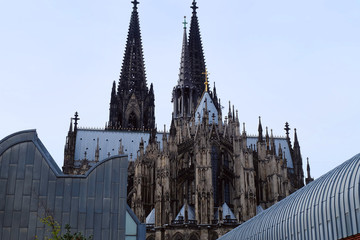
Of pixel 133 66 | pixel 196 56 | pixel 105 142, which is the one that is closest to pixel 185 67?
pixel 196 56

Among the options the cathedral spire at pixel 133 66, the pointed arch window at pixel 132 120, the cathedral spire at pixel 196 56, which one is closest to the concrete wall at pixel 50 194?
the pointed arch window at pixel 132 120

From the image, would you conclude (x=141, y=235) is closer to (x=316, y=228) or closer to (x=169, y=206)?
(x=316, y=228)

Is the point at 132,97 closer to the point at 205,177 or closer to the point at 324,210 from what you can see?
the point at 205,177

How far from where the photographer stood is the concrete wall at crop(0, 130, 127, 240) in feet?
71.6

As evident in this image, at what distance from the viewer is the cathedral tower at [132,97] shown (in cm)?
7025

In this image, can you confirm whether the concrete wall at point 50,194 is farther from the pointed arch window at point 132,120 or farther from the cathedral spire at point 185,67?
the pointed arch window at point 132,120

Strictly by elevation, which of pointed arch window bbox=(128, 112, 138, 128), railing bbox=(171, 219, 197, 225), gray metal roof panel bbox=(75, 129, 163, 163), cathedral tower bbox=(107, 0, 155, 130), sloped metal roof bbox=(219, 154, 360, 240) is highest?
cathedral tower bbox=(107, 0, 155, 130)

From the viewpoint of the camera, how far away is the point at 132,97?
71.8 metres

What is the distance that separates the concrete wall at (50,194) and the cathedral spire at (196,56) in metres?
47.6

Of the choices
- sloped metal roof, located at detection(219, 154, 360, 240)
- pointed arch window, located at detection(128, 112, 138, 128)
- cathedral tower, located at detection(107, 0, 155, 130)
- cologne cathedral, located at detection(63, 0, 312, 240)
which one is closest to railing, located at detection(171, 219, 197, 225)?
cologne cathedral, located at detection(63, 0, 312, 240)

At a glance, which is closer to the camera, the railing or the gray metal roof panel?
the railing

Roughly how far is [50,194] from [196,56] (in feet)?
185

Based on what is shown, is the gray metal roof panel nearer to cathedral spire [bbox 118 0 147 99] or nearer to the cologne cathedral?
the cologne cathedral

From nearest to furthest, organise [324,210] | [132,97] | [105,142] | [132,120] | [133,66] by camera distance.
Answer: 1. [324,210]
2. [105,142]
3. [132,120]
4. [132,97]
5. [133,66]
